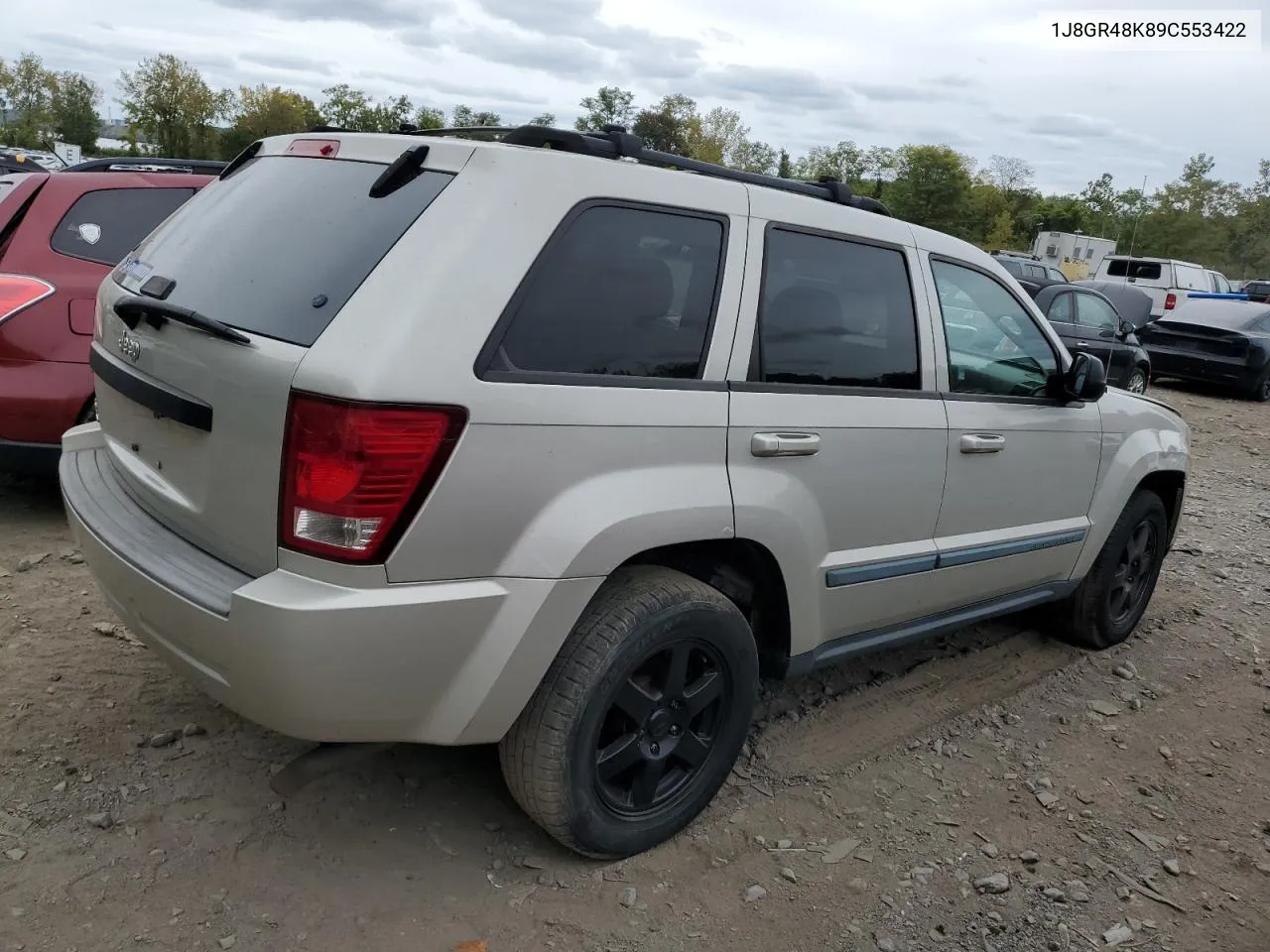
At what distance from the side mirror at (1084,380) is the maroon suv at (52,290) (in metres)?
4.19

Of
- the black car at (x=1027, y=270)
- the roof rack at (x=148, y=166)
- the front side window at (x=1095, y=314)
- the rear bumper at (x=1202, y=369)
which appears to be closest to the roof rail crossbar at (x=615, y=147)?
the roof rack at (x=148, y=166)

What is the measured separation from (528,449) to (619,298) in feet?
1.76

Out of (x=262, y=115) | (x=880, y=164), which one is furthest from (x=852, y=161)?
(x=262, y=115)

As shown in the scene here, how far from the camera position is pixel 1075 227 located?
64.1 m

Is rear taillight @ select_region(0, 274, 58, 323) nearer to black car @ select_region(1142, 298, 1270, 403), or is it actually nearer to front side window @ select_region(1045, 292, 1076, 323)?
front side window @ select_region(1045, 292, 1076, 323)

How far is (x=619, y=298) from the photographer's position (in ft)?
8.59

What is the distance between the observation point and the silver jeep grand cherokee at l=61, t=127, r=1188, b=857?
222 cm

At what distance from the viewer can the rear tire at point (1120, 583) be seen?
179 inches

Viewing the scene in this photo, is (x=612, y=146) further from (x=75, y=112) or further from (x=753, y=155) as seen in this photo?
(x=75, y=112)

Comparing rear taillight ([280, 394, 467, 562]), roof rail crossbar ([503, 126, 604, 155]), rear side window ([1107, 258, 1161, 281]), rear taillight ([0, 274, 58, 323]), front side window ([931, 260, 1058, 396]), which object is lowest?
rear taillight ([0, 274, 58, 323])

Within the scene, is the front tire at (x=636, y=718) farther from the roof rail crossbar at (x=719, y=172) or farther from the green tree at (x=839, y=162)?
the green tree at (x=839, y=162)

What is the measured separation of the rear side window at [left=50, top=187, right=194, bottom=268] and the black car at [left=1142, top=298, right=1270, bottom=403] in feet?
45.9

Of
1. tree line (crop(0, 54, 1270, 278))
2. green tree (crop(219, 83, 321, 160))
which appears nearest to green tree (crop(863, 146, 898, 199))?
tree line (crop(0, 54, 1270, 278))

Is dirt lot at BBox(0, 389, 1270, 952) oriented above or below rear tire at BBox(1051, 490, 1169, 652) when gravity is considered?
below
